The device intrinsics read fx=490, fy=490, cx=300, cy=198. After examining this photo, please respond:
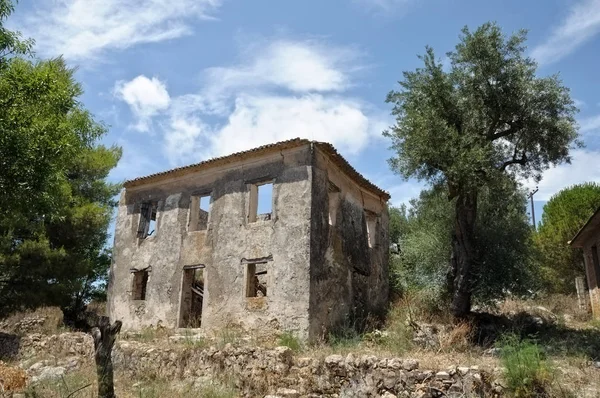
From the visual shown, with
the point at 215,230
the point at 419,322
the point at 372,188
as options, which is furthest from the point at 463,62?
the point at 215,230

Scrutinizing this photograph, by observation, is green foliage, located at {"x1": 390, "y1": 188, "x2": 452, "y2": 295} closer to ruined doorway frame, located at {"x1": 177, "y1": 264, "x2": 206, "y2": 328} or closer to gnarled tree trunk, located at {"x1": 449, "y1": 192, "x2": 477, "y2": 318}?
gnarled tree trunk, located at {"x1": 449, "y1": 192, "x2": 477, "y2": 318}

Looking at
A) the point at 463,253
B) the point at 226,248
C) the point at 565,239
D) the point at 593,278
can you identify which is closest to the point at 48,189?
the point at 226,248

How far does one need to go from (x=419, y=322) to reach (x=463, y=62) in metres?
7.98

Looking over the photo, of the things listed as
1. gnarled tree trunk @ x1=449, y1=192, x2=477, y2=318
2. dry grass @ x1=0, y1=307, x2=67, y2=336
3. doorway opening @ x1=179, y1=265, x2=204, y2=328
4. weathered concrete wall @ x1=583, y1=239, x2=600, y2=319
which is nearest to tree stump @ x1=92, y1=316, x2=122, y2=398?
doorway opening @ x1=179, y1=265, x2=204, y2=328

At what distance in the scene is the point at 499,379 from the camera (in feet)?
29.9

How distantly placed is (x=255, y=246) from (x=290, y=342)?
3.31m

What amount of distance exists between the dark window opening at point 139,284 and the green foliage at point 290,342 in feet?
21.6

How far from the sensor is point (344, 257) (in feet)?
51.5

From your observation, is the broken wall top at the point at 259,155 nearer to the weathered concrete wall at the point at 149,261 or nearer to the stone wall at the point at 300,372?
the weathered concrete wall at the point at 149,261

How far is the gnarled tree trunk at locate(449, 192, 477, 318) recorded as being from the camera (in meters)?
14.5

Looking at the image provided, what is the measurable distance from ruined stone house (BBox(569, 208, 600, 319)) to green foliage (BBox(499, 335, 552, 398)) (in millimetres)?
11136

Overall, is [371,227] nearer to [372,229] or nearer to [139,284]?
[372,229]

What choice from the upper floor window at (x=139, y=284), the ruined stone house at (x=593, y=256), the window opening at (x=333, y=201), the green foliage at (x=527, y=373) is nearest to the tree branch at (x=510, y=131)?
the window opening at (x=333, y=201)

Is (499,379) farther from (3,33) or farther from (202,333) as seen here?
(3,33)
